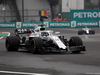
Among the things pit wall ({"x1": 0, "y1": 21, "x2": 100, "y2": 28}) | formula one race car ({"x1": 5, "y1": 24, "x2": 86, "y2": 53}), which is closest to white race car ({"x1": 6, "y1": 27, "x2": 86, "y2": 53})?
Answer: formula one race car ({"x1": 5, "y1": 24, "x2": 86, "y2": 53})

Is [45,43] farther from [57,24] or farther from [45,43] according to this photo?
[57,24]

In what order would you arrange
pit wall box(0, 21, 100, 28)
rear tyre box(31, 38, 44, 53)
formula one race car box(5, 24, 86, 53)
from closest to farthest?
rear tyre box(31, 38, 44, 53), formula one race car box(5, 24, 86, 53), pit wall box(0, 21, 100, 28)

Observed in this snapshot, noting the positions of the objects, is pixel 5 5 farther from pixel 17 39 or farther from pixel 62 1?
pixel 17 39

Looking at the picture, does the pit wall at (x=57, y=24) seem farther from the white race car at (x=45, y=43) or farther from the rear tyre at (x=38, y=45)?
the rear tyre at (x=38, y=45)

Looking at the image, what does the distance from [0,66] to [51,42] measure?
565cm

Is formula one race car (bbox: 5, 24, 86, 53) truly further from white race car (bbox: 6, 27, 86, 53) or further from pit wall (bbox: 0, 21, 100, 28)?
pit wall (bbox: 0, 21, 100, 28)

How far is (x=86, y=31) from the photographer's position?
40.2 m

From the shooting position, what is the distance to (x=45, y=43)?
17562mm

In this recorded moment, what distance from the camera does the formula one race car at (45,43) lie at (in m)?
17.0

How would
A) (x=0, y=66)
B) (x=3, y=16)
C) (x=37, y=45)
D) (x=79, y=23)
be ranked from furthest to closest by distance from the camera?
(x=3, y=16)
(x=79, y=23)
(x=37, y=45)
(x=0, y=66)

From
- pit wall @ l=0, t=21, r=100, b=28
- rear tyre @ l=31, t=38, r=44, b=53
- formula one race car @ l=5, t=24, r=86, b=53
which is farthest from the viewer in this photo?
pit wall @ l=0, t=21, r=100, b=28

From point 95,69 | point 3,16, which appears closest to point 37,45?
point 95,69

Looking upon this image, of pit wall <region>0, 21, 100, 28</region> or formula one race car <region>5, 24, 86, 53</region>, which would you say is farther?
pit wall <region>0, 21, 100, 28</region>

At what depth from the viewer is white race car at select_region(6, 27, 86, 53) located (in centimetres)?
1695
